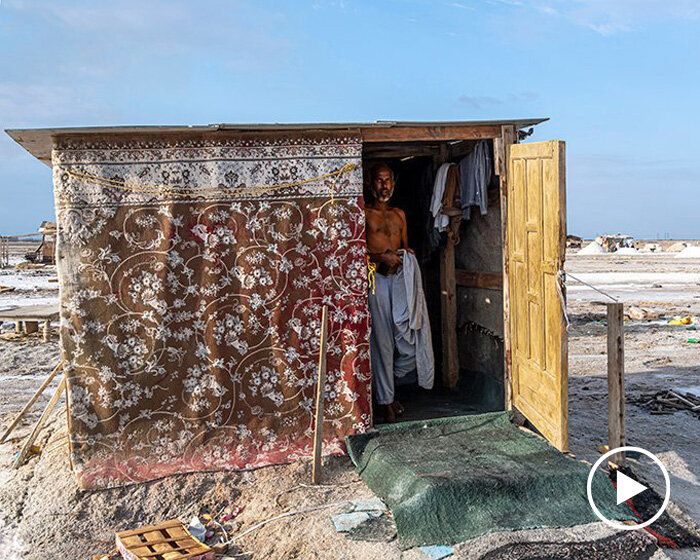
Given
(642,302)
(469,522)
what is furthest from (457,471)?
(642,302)

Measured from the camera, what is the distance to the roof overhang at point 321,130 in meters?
4.84

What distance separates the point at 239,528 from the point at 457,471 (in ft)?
5.26

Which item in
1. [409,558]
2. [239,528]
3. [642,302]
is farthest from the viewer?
[642,302]

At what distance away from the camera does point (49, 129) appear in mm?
4754

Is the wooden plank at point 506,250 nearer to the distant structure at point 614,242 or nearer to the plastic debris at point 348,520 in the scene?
the plastic debris at point 348,520

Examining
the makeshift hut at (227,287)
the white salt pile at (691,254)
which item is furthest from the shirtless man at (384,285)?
the white salt pile at (691,254)

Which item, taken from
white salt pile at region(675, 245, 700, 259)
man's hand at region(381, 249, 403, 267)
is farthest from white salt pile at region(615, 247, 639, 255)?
man's hand at region(381, 249, 403, 267)

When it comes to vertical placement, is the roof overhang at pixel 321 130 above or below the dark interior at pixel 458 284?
above

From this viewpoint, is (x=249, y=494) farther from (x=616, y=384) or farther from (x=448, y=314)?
(x=448, y=314)

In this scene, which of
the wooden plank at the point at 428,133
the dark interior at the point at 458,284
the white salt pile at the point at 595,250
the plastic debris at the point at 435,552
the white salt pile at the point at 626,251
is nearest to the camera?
the plastic debris at the point at 435,552

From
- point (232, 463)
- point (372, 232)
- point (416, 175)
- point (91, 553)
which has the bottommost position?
point (91, 553)

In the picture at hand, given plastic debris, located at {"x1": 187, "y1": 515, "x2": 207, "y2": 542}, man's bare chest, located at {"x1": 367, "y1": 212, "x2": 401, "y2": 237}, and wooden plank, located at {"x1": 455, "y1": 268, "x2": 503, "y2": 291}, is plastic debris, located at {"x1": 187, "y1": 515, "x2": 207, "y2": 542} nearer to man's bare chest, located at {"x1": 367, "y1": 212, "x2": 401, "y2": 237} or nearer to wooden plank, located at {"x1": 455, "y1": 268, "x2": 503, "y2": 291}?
man's bare chest, located at {"x1": 367, "y1": 212, "x2": 401, "y2": 237}

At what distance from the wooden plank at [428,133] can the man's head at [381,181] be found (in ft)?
2.40

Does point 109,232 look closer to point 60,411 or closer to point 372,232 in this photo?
point 372,232
